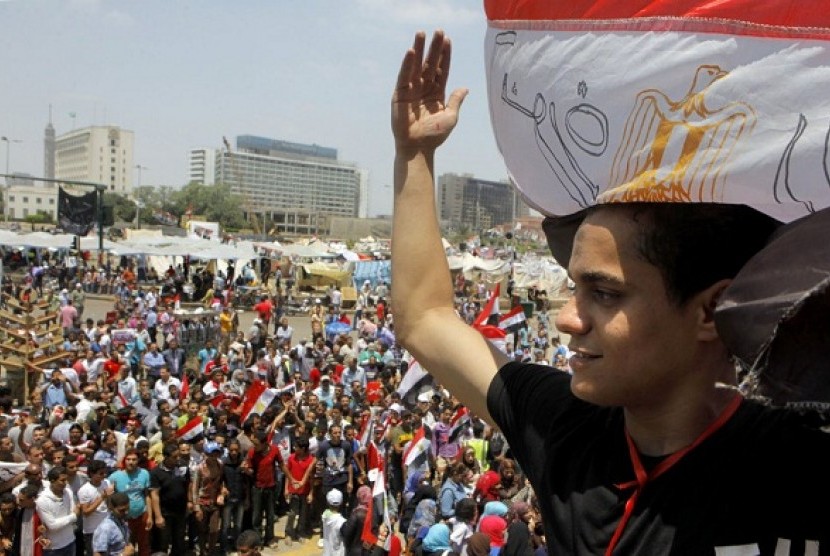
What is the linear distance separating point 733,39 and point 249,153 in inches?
7738

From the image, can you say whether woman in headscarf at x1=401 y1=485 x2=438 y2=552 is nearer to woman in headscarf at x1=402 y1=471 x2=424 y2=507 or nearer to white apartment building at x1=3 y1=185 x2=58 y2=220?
woman in headscarf at x1=402 y1=471 x2=424 y2=507

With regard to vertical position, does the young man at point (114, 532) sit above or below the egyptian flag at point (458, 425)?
below

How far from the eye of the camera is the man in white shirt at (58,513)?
7.18 meters

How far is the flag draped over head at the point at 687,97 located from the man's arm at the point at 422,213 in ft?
1.63

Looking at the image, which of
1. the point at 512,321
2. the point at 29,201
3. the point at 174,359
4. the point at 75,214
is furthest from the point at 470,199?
the point at 512,321

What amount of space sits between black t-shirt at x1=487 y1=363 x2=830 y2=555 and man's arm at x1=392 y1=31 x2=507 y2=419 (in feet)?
1.17

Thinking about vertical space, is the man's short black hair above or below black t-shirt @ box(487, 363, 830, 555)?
above

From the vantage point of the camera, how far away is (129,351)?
16.1 meters

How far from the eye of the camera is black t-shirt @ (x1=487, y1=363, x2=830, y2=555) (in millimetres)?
1178

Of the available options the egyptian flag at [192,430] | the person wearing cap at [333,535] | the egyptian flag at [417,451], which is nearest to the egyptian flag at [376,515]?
the person wearing cap at [333,535]

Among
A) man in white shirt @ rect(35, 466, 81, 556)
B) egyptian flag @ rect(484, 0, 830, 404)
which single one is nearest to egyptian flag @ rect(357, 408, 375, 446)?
man in white shirt @ rect(35, 466, 81, 556)

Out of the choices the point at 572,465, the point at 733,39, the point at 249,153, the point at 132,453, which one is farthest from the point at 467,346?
the point at 249,153

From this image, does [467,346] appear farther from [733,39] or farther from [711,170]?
[733,39]

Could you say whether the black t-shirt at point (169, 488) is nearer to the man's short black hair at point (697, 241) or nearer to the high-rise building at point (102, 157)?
the man's short black hair at point (697, 241)
